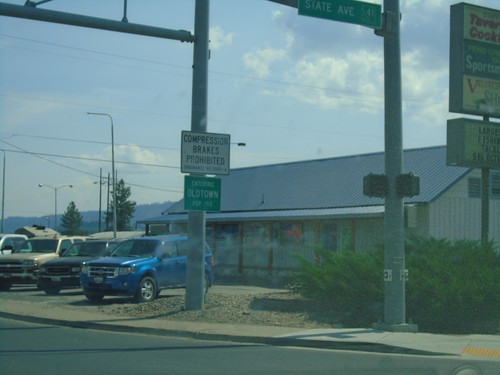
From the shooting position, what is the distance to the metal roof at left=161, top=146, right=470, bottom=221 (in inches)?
1199

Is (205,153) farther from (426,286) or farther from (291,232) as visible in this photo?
(291,232)

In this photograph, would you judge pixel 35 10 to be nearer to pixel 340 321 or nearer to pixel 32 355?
pixel 32 355

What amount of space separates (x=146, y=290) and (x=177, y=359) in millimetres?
9229

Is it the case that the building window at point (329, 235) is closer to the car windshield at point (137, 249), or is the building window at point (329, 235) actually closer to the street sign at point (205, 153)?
the car windshield at point (137, 249)

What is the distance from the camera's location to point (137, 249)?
73.7 feet

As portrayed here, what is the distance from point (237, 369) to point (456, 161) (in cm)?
1056

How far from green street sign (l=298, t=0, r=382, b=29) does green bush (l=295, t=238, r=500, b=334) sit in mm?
5568

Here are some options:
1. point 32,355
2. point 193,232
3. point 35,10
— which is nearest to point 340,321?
point 193,232

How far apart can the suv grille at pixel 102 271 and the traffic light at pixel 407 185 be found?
9029 mm

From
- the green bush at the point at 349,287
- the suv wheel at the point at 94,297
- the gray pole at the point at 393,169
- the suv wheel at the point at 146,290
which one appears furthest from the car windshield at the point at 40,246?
the gray pole at the point at 393,169

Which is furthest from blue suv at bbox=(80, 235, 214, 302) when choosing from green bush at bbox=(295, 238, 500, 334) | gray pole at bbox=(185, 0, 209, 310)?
green bush at bbox=(295, 238, 500, 334)

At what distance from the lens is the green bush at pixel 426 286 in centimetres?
1606

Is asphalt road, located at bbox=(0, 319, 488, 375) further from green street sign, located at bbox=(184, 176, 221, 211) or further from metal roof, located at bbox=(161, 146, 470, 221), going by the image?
metal roof, located at bbox=(161, 146, 470, 221)

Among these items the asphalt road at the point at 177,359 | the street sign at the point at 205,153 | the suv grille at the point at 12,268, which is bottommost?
the asphalt road at the point at 177,359
